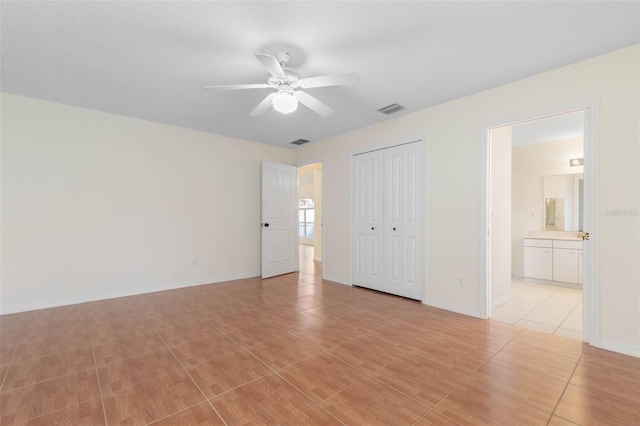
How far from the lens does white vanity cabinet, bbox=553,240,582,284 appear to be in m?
4.68

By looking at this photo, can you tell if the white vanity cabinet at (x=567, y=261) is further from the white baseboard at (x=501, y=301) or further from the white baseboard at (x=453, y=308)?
the white baseboard at (x=453, y=308)

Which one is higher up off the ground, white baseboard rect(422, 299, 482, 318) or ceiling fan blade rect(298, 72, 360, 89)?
ceiling fan blade rect(298, 72, 360, 89)

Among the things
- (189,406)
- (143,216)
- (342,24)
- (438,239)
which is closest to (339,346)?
(189,406)

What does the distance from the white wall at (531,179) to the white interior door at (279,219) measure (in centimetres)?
465

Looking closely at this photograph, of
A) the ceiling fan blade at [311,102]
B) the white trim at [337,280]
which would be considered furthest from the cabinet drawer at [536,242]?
the ceiling fan blade at [311,102]

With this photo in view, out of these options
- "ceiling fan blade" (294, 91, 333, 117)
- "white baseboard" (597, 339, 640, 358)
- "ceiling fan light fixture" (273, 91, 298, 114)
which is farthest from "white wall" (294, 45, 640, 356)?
"ceiling fan light fixture" (273, 91, 298, 114)

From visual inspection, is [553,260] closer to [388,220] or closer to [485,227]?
[485,227]

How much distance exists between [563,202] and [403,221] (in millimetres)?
3674

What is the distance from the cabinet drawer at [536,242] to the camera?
16.5 feet

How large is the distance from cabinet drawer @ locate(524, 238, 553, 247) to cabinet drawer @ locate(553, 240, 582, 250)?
71 millimetres

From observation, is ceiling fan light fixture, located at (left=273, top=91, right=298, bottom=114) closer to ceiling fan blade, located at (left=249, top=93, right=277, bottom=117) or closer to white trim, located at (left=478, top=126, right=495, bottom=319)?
ceiling fan blade, located at (left=249, top=93, right=277, bottom=117)

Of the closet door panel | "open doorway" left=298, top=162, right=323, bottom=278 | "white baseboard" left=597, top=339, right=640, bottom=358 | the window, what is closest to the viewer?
"white baseboard" left=597, top=339, right=640, bottom=358

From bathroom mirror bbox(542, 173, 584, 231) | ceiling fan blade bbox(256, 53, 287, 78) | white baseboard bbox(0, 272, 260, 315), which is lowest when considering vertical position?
white baseboard bbox(0, 272, 260, 315)

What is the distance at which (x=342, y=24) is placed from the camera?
211 centimetres
